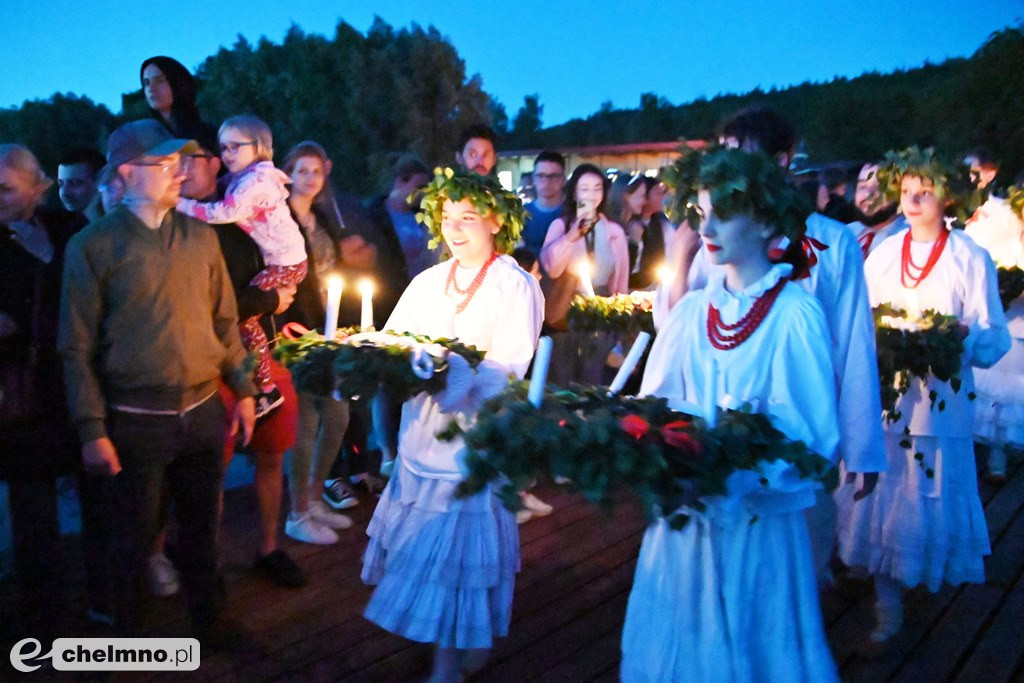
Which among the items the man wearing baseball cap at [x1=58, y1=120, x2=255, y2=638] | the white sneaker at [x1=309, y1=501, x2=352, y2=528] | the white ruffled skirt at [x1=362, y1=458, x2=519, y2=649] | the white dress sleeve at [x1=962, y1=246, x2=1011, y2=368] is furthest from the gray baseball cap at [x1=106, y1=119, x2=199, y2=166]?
the white dress sleeve at [x1=962, y1=246, x2=1011, y2=368]

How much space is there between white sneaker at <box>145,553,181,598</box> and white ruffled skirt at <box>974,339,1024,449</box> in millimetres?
5950

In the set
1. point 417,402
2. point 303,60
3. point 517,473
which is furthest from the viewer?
point 303,60

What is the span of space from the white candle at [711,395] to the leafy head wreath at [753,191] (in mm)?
481

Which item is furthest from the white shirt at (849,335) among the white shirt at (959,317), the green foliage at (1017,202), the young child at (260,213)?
the green foliage at (1017,202)

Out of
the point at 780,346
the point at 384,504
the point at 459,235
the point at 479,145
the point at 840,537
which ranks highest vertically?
the point at 479,145

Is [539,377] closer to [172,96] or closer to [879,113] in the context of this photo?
[172,96]

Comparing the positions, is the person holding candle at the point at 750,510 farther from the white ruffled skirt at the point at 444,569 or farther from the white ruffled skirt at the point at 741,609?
the white ruffled skirt at the point at 444,569

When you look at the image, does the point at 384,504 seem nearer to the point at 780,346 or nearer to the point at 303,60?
the point at 780,346

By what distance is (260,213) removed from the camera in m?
4.30

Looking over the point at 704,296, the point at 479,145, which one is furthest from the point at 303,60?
the point at 704,296

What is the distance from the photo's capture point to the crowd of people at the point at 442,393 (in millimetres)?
2512

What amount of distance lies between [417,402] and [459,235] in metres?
0.78

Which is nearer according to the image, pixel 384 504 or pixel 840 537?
pixel 384 504

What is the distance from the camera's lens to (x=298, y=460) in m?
4.91
